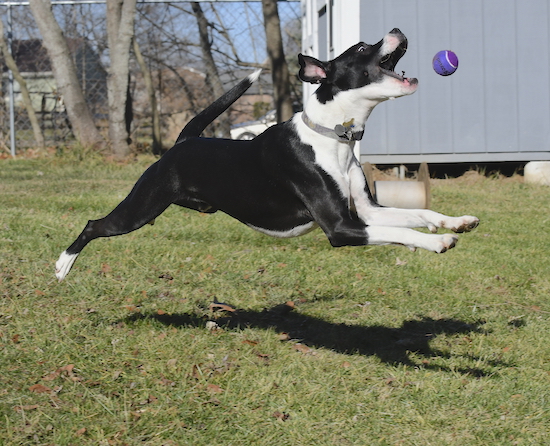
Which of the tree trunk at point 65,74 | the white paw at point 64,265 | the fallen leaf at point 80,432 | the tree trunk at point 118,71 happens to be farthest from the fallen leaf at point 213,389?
the tree trunk at point 65,74

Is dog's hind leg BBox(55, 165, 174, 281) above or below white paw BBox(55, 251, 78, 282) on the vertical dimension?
above

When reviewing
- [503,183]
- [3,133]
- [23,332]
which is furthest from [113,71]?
[23,332]

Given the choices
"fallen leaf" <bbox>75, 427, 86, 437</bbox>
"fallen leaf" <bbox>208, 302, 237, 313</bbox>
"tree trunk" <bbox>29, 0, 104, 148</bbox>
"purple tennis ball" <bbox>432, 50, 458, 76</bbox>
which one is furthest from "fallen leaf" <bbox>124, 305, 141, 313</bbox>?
"tree trunk" <bbox>29, 0, 104, 148</bbox>

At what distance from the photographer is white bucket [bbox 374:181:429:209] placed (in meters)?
6.05

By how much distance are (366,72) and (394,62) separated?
217 millimetres

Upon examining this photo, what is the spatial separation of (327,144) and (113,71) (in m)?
7.77

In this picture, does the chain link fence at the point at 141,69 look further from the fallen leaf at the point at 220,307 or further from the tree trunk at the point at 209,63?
the fallen leaf at the point at 220,307

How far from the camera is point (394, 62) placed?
138 inches

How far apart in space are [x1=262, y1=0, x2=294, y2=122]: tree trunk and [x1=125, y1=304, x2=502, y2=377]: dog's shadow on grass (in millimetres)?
6106

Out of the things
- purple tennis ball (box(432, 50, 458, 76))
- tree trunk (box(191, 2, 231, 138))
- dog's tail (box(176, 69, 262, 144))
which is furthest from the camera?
tree trunk (box(191, 2, 231, 138))

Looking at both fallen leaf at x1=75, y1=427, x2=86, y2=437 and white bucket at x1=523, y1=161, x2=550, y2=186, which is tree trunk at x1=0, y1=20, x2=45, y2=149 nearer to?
white bucket at x1=523, y1=161, x2=550, y2=186

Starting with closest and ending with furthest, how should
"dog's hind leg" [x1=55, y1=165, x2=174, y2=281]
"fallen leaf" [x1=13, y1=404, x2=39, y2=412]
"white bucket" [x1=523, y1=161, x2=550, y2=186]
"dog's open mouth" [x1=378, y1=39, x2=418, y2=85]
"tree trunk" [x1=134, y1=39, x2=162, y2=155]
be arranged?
"fallen leaf" [x1=13, y1=404, x2=39, y2=412]
"dog's open mouth" [x1=378, y1=39, x2=418, y2=85]
"dog's hind leg" [x1=55, y1=165, x2=174, y2=281]
"white bucket" [x1=523, y1=161, x2=550, y2=186]
"tree trunk" [x1=134, y1=39, x2=162, y2=155]

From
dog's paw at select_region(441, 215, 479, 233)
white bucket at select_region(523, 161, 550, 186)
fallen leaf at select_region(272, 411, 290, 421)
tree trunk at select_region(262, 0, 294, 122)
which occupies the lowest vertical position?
fallen leaf at select_region(272, 411, 290, 421)

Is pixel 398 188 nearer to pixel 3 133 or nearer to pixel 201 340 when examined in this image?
pixel 201 340
